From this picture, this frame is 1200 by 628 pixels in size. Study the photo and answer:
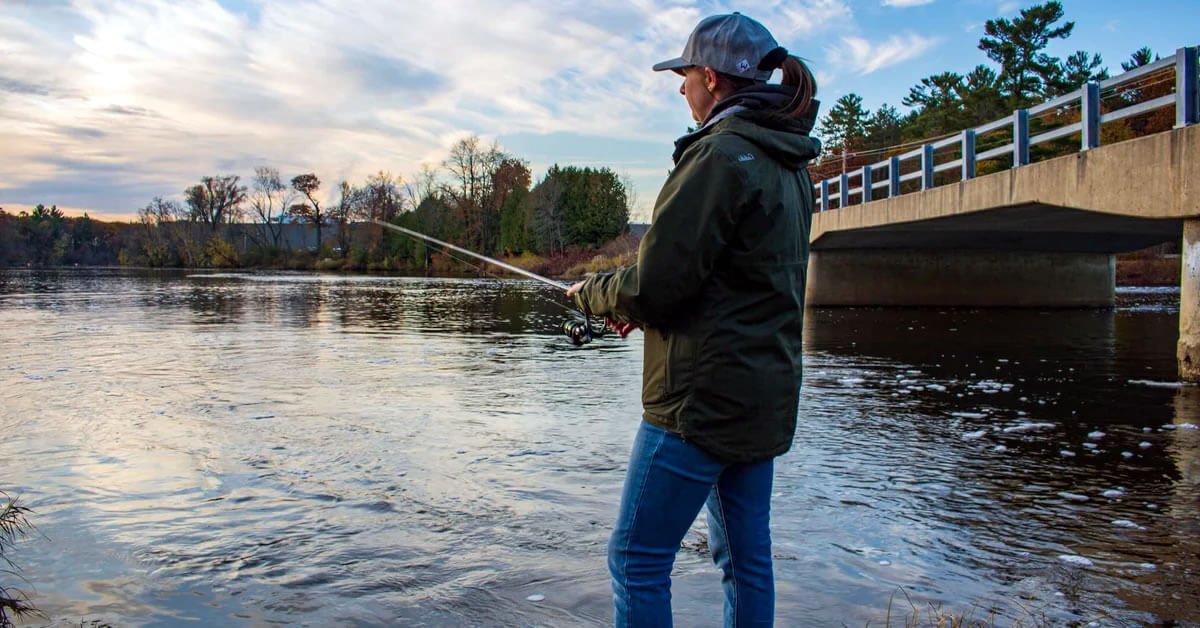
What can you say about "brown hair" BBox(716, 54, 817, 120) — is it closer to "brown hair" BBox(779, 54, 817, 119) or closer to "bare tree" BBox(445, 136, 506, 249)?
"brown hair" BBox(779, 54, 817, 119)

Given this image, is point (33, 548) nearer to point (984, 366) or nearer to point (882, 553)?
point (882, 553)

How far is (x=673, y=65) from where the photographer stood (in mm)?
2523

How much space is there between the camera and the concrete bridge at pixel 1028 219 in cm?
1080

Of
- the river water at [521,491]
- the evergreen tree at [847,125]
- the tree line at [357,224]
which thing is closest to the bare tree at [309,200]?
the tree line at [357,224]

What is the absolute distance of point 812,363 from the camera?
13.4m

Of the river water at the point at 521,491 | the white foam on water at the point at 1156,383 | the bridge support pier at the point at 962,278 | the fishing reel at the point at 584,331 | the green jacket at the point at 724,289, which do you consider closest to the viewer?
the green jacket at the point at 724,289

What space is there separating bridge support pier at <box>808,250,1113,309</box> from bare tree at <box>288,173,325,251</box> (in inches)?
3164

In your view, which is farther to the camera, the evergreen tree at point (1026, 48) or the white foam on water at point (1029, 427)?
the evergreen tree at point (1026, 48)

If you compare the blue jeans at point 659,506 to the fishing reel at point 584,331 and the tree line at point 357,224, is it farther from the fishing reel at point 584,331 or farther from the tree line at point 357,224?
the tree line at point 357,224

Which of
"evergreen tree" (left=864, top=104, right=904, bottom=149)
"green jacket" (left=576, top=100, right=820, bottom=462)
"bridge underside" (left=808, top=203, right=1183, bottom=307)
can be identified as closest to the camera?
"green jacket" (left=576, top=100, right=820, bottom=462)

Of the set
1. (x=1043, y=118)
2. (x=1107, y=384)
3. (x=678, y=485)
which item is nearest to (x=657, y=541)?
(x=678, y=485)

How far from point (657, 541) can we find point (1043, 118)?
3911 centimetres

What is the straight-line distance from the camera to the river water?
392 cm

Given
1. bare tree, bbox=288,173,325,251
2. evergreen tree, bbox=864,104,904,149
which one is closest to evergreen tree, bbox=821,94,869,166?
evergreen tree, bbox=864,104,904,149
